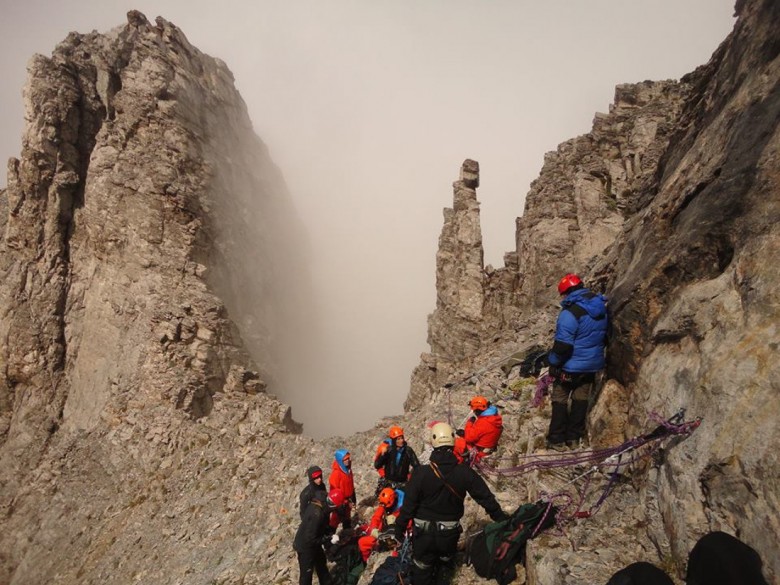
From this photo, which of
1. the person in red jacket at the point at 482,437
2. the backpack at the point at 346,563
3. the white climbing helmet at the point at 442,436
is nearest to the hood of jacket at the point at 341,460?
the backpack at the point at 346,563

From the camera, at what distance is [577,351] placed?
7.99m

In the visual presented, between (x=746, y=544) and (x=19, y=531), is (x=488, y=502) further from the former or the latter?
(x=19, y=531)

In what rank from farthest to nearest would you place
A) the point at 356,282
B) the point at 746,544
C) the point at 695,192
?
the point at 356,282, the point at 695,192, the point at 746,544

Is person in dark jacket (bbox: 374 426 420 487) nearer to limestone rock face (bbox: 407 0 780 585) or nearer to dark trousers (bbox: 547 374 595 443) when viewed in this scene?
limestone rock face (bbox: 407 0 780 585)

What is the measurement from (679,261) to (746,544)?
4.22 meters

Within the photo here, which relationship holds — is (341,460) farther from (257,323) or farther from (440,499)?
(257,323)

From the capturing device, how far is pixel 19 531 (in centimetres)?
2238

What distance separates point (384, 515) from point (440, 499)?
4.70 metres

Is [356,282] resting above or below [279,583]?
above

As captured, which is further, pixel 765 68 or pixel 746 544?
pixel 765 68

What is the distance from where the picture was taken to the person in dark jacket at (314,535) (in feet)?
27.3

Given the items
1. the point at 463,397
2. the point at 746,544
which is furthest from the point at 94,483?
the point at 746,544

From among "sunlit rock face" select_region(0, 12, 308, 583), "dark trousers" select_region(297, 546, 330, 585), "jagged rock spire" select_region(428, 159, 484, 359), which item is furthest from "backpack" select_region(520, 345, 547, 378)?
"jagged rock spire" select_region(428, 159, 484, 359)

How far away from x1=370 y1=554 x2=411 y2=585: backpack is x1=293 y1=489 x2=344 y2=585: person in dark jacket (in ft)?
4.61
